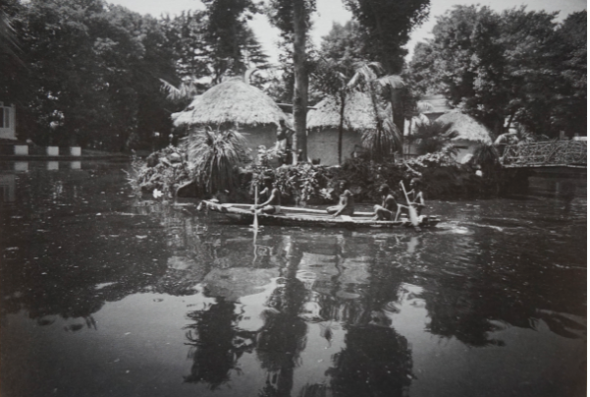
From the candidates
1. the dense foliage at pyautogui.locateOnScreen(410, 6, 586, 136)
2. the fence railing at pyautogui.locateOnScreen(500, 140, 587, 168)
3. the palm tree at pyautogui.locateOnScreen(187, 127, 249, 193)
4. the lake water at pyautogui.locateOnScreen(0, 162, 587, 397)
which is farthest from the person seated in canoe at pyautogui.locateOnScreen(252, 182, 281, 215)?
the fence railing at pyautogui.locateOnScreen(500, 140, 587, 168)

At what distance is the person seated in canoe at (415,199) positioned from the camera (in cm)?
685

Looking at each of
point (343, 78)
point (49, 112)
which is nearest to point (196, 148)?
point (343, 78)

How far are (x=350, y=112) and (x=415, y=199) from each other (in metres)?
2.79

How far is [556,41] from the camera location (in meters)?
4.07

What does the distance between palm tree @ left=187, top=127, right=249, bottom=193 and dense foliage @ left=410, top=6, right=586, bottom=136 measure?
12.9ft

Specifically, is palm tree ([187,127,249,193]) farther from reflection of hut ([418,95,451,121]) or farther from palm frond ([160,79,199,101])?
reflection of hut ([418,95,451,121])

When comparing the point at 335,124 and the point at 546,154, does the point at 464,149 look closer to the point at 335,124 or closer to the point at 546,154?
the point at 335,124

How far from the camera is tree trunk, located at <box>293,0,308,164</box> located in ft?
15.1

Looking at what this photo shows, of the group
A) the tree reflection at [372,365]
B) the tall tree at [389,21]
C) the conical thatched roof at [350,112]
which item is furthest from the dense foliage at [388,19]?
the tree reflection at [372,365]

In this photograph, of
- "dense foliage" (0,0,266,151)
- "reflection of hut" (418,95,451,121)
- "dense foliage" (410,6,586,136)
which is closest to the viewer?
"dense foliage" (0,0,266,151)

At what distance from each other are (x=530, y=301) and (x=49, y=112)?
5.30 metres

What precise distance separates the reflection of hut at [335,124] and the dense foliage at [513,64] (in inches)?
75.8

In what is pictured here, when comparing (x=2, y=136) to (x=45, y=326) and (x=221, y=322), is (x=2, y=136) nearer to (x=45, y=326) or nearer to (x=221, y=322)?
(x=45, y=326)

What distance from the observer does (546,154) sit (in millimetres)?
5016
